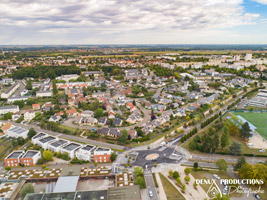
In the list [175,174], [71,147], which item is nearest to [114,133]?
[71,147]

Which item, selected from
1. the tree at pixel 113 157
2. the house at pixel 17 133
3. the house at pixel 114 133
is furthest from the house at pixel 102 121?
the house at pixel 17 133

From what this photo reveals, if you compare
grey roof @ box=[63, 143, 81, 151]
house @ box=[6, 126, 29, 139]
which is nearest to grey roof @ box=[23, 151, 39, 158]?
grey roof @ box=[63, 143, 81, 151]

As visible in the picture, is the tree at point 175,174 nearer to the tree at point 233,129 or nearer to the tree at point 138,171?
the tree at point 138,171

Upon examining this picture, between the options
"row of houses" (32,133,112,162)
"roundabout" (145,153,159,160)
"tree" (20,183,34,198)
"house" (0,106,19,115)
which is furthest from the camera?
"house" (0,106,19,115)

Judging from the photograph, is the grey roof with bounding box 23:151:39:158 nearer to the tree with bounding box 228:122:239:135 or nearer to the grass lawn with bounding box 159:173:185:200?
the grass lawn with bounding box 159:173:185:200

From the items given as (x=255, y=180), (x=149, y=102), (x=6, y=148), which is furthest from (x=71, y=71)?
(x=255, y=180)

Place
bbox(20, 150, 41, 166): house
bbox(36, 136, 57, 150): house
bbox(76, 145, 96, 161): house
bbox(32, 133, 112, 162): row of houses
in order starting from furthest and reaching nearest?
bbox(36, 136, 57, 150): house < bbox(76, 145, 96, 161): house < bbox(32, 133, 112, 162): row of houses < bbox(20, 150, 41, 166): house
